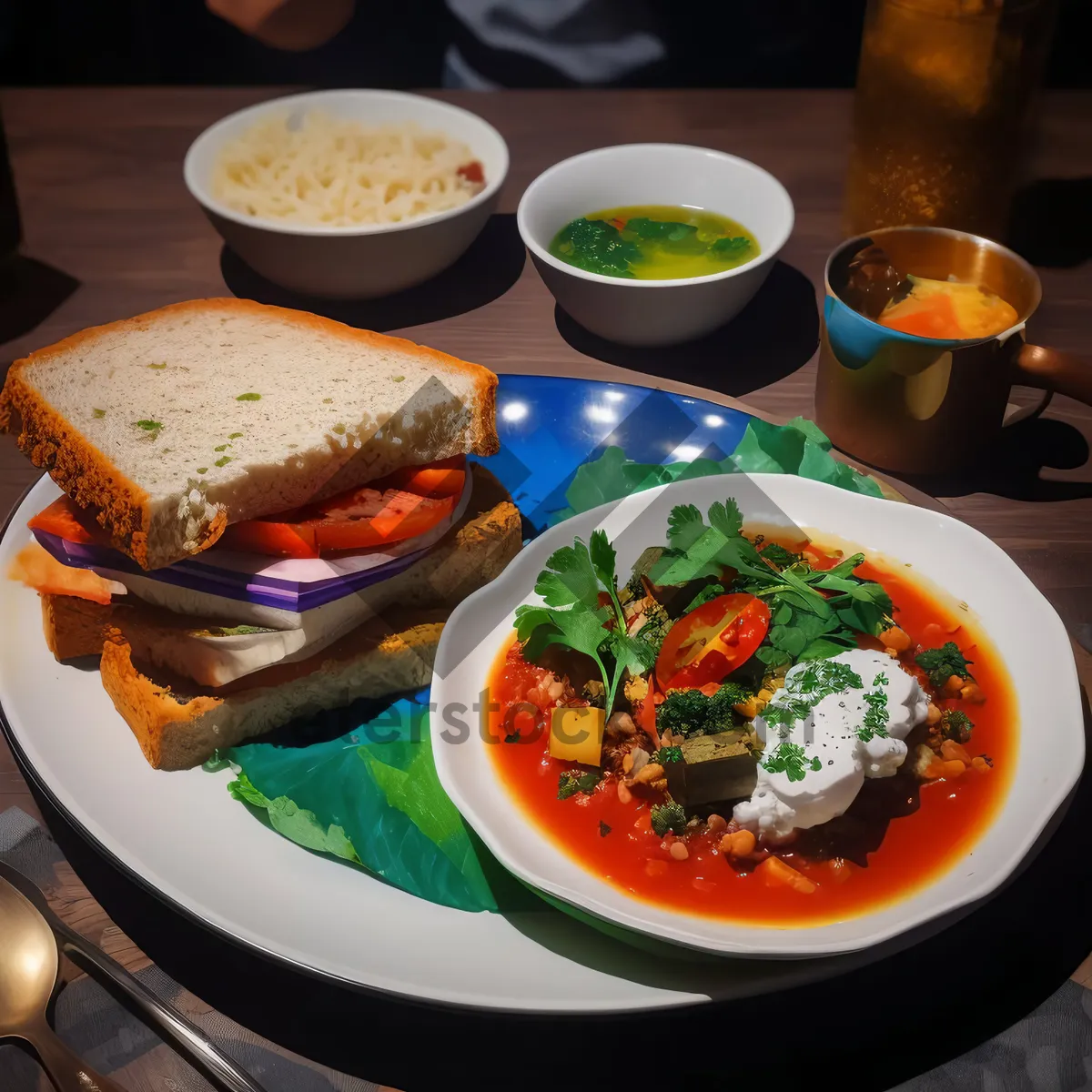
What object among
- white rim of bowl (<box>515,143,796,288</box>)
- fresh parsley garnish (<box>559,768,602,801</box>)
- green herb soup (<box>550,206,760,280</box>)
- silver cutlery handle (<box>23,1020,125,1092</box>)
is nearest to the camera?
silver cutlery handle (<box>23,1020,125,1092</box>)

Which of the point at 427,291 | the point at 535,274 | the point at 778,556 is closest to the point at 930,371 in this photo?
the point at 778,556

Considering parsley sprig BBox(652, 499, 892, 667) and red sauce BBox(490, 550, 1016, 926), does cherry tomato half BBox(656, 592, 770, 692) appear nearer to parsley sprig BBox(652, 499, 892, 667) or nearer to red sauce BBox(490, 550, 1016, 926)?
parsley sprig BBox(652, 499, 892, 667)

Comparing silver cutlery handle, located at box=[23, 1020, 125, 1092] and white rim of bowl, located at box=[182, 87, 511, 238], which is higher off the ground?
white rim of bowl, located at box=[182, 87, 511, 238]

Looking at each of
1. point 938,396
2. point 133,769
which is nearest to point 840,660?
point 938,396

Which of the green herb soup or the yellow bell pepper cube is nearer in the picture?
the yellow bell pepper cube

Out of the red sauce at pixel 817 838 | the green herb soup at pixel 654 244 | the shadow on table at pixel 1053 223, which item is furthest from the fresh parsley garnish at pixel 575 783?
the shadow on table at pixel 1053 223

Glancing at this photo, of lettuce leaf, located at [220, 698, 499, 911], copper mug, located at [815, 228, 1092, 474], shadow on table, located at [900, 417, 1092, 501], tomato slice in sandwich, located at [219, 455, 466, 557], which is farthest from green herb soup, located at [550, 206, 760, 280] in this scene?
lettuce leaf, located at [220, 698, 499, 911]
